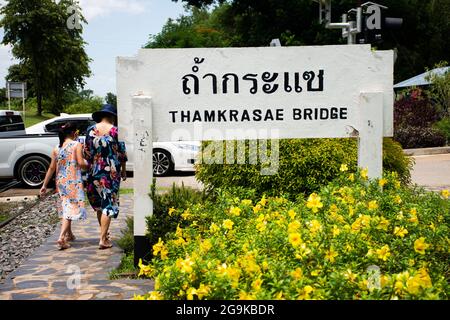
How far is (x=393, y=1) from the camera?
3544 cm

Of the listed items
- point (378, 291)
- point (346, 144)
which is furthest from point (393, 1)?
point (378, 291)

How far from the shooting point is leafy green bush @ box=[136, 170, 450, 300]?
311 cm

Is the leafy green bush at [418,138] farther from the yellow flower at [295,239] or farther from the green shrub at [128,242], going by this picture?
the yellow flower at [295,239]

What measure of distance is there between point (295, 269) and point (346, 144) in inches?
157

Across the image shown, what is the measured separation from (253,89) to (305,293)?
328cm

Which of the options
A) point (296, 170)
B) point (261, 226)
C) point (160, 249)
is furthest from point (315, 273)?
point (296, 170)

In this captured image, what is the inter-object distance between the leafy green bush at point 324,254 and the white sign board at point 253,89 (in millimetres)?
1343

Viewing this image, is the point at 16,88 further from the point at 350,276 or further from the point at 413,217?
the point at 350,276

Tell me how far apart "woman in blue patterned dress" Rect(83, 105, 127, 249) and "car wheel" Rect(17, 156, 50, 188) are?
673 cm

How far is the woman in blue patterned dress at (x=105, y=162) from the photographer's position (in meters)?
7.10

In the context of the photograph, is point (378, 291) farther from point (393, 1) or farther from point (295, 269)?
point (393, 1)

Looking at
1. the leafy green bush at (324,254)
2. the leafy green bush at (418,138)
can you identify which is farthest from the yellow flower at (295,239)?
the leafy green bush at (418,138)

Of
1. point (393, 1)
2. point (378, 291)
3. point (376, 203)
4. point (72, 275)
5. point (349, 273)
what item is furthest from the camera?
point (393, 1)

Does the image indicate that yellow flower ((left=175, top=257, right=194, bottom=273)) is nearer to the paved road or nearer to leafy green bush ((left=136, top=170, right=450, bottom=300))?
leafy green bush ((left=136, top=170, right=450, bottom=300))
